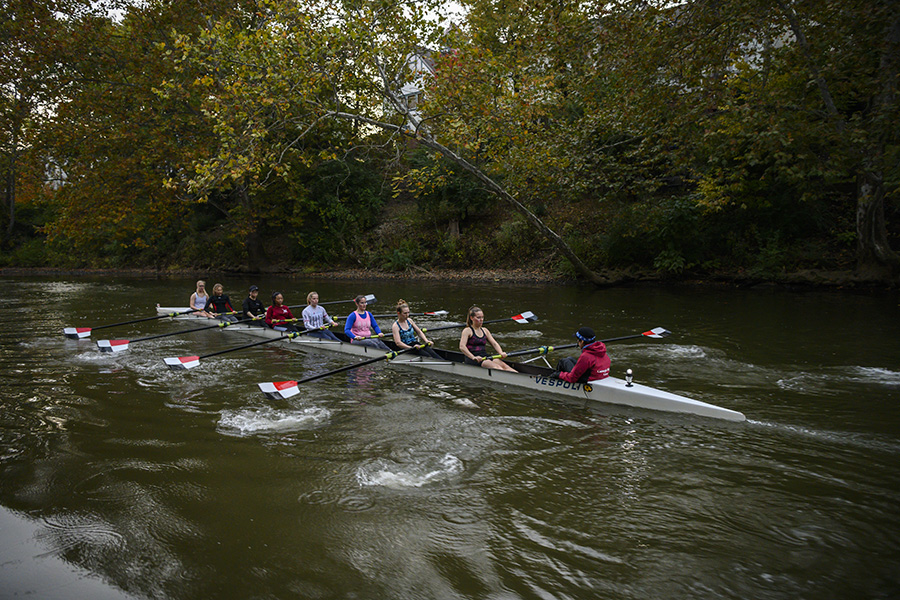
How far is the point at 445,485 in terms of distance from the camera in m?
4.99

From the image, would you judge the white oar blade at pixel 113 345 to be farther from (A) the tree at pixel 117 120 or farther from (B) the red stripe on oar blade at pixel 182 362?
(A) the tree at pixel 117 120

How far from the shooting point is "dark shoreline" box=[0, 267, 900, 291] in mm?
17172

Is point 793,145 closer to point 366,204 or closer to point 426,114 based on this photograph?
point 426,114

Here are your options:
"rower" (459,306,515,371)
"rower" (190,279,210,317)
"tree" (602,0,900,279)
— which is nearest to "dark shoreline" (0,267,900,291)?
"tree" (602,0,900,279)

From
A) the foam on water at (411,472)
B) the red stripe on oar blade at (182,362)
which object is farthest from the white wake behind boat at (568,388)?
the red stripe on oar blade at (182,362)

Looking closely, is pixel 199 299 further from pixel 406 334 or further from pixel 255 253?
pixel 255 253

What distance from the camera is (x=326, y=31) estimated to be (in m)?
13.8

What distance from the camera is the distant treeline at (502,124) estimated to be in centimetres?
1208

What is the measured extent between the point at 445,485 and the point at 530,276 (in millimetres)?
18780

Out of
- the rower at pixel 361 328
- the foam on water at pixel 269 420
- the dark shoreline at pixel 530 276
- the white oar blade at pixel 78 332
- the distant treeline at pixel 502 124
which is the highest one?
the distant treeline at pixel 502 124

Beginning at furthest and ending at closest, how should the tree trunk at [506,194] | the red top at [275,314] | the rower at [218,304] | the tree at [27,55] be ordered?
the tree at [27,55]
the tree trunk at [506,194]
the rower at [218,304]
the red top at [275,314]

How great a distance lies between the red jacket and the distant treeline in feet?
24.4

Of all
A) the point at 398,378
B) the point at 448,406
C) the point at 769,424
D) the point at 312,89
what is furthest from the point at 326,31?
the point at 769,424

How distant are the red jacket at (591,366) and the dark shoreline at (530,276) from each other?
547 inches
